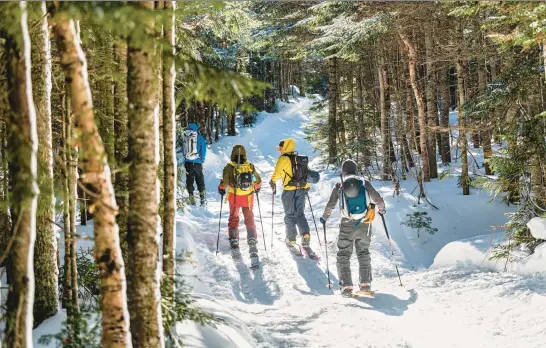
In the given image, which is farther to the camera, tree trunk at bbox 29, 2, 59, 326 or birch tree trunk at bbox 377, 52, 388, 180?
birch tree trunk at bbox 377, 52, 388, 180

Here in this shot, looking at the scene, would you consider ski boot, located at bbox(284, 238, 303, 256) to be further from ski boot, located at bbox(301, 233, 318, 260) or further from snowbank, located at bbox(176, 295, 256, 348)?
snowbank, located at bbox(176, 295, 256, 348)

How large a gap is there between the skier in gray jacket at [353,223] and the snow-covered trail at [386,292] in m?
0.41

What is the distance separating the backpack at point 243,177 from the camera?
9062mm

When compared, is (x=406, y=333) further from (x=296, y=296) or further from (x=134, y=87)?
(x=134, y=87)

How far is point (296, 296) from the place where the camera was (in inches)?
288

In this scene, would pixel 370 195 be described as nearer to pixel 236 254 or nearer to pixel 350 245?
pixel 350 245

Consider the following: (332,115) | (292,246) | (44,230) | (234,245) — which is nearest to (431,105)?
(332,115)

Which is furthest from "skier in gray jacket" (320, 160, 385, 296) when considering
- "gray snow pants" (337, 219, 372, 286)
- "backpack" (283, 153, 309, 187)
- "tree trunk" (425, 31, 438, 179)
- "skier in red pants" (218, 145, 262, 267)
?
"tree trunk" (425, 31, 438, 179)

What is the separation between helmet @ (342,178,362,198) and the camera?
7453 millimetres

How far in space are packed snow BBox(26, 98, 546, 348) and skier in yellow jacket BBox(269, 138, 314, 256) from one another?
50 cm

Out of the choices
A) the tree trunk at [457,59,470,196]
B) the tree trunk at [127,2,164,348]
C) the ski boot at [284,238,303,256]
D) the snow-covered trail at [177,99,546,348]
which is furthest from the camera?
the tree trunk at [457,59,470,196]

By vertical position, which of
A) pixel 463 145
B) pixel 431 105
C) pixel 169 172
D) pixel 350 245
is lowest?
pixel 350 245

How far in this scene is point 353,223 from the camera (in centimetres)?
759

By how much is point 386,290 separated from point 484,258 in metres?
1.73
